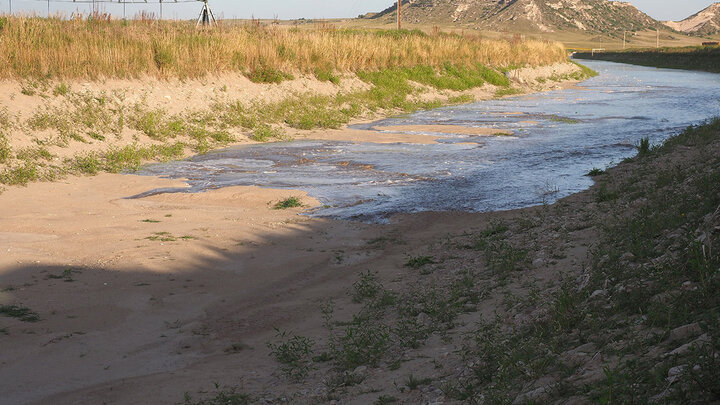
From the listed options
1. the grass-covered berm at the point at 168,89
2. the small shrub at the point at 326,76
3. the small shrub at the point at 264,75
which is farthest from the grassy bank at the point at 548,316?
the small shrub at the point at 326,76

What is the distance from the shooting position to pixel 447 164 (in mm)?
14609

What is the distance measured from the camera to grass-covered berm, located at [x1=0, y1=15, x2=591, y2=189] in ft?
47.0

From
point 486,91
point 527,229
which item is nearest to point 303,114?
point 527,229

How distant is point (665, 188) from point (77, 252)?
6978 millimetres

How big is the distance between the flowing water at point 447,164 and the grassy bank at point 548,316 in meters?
2.66

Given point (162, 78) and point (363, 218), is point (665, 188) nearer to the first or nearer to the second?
point (363, 218)

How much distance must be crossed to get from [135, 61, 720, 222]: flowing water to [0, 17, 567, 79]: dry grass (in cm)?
409

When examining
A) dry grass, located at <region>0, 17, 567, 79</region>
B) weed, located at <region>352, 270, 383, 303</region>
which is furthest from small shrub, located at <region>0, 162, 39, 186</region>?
weed, located at <region>352, 270, 383, 303</region>

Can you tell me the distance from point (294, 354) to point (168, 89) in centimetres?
1459

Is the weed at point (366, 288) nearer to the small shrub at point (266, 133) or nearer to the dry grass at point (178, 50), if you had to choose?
the small shrub at point (266, 133)

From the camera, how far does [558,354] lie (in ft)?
14.2

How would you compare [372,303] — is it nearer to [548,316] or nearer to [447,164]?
[548,316]

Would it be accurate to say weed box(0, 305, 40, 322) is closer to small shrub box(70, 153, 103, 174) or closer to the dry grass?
small shrub box(70, 153, 103, 174)

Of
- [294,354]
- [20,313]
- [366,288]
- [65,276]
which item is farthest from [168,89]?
[294,354]
